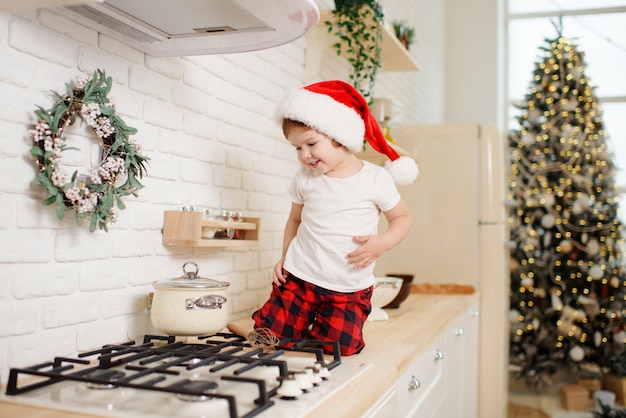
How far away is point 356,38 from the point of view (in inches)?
103

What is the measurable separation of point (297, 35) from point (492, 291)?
7.47ft

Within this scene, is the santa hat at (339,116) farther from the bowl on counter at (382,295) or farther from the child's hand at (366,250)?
the bowl on counter at (382,295)

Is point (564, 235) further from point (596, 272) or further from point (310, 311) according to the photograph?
point (310, 311)

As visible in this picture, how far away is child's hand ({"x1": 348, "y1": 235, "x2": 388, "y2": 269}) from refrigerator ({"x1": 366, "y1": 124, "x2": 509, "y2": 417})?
1750mm

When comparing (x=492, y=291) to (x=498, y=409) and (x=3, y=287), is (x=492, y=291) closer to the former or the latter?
(x=498, y=409)

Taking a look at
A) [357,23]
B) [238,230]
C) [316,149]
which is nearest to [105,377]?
[316,149]

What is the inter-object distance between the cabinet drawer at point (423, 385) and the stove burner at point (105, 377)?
684 mm

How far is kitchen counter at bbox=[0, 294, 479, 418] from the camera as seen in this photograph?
1073mm

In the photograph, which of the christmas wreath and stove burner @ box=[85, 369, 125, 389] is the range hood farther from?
stove burner @ box=[85, 369, 125, 389]

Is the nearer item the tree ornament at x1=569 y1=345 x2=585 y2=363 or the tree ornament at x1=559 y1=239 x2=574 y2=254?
the tree ornament at x1=569 y1=345 x2=585 y2=363

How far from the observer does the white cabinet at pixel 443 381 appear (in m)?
1.53

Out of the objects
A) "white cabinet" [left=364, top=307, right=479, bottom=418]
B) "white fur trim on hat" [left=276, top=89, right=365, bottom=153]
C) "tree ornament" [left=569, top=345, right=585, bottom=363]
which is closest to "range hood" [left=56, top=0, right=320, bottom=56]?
"white fur trim on hat" [left=276, top=89, right=365, bottom=153]

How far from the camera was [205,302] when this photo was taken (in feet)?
5.00

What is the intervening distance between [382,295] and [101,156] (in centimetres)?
124
